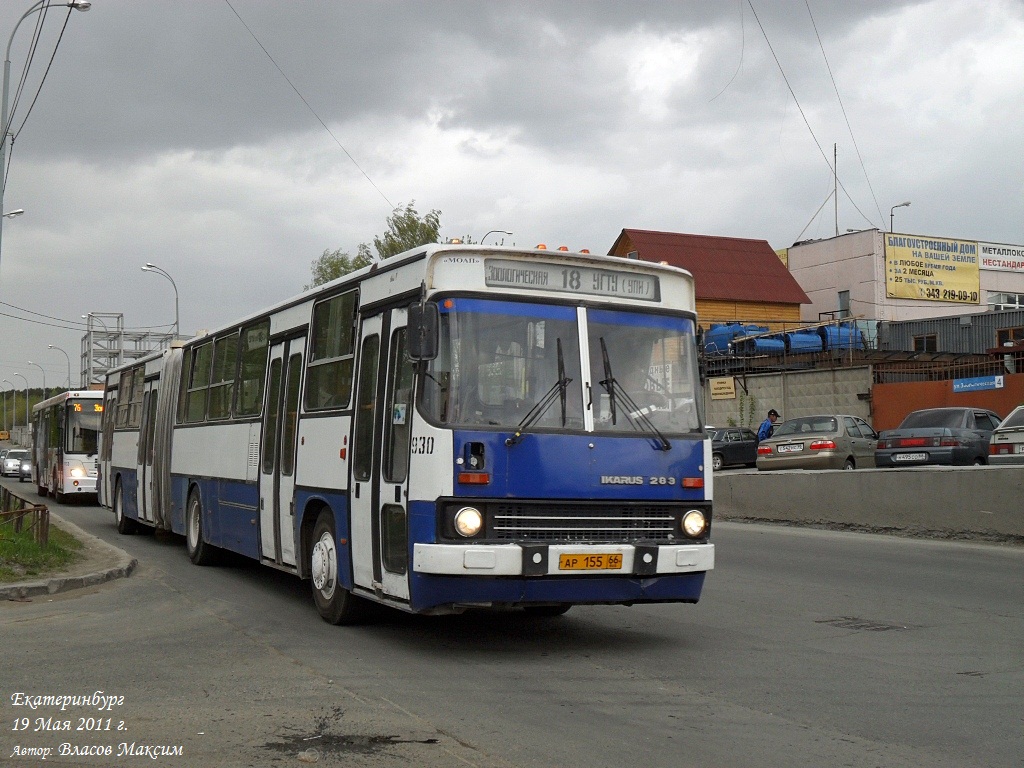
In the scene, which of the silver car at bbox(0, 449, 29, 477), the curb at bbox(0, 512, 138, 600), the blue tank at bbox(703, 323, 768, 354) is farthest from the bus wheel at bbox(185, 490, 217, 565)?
the silver car at bbox(0, 449, 29, 477)

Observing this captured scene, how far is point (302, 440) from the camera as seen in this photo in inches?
420

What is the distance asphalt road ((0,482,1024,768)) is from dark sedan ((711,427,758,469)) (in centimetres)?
2295

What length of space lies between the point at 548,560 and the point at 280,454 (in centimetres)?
435

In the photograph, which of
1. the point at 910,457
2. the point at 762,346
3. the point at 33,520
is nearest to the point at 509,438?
the point at 33,520

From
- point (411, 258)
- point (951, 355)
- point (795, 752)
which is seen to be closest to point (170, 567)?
point (411, 258)

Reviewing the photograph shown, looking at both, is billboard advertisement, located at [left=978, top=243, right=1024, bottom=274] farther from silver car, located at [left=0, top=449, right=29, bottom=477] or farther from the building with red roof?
silver car, located at [left=0, top=449, right=29, bottom=477]

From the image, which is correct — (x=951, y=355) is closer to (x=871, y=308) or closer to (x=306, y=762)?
(x=871, y=308)

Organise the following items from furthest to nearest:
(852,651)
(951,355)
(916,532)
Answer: (951,355) < (916,532) < (852,651)

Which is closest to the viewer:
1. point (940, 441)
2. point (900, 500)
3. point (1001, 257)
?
point (900, 500)

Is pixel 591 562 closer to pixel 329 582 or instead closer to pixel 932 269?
pixel 329 582

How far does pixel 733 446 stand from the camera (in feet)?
117

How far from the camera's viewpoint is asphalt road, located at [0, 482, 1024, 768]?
5777mm

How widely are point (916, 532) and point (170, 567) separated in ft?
36.2

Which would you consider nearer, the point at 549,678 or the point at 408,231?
the point at 549,678
